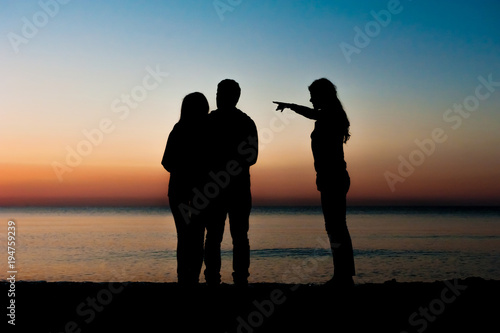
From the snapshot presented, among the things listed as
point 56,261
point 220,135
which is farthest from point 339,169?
point 56,261

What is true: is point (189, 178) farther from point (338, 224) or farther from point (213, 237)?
point (338, 224)

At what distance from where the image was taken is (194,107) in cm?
491

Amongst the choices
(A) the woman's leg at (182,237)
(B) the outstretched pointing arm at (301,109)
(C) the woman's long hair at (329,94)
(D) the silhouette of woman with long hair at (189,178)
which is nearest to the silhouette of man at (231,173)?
(D) the silhouette of woman with long hair at (189,178)

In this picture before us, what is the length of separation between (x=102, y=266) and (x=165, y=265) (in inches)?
93.8

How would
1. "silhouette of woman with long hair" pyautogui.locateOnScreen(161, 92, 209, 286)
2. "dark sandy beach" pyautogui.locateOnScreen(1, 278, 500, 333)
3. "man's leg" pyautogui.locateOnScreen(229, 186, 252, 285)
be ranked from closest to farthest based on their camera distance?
"dark sandy beach" pyautogui.locateOnScreen(1, 278, 500, 333) → "silhouette of woman with long hair" pyautogui.locateOnScreen(161, 92, 209, 286) → "man's leg" pyautogui.locateOnScreen(229, 186, 252, 285)

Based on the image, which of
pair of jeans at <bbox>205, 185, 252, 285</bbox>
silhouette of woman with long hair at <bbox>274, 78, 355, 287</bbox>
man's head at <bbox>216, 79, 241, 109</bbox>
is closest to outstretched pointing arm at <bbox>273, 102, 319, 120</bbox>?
silhouette of woman with long hair at <bbox>274, 78, 355, 287</bbox>

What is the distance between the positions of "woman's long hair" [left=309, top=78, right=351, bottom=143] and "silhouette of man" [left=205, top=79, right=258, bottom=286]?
766mm

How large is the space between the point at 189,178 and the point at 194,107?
72cm

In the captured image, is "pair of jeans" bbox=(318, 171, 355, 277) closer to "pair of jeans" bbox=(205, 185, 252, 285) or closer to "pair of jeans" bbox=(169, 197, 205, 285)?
"pair of jeans" bbox=(205, 185, 252, 285)

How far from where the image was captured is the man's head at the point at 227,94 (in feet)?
16.6

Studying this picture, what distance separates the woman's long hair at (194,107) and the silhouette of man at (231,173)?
0.15 metres

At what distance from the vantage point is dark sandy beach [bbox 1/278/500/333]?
12.2ft

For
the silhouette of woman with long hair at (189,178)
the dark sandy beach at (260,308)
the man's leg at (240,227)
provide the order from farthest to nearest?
1. the man's leg at (240,227)
2. the silhouette of woman with long hair at (189,178)
3. the dark sandy beach at (260,308)

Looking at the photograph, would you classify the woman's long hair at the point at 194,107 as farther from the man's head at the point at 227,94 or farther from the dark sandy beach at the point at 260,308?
the dark sandy beach at the point at 260,308
